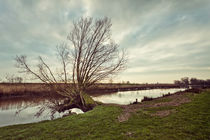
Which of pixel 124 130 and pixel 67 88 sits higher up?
pixel 67 88

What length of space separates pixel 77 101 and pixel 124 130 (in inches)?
402

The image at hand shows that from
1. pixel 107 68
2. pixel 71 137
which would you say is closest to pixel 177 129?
pixel 71 137

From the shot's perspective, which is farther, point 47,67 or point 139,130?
point 47,67

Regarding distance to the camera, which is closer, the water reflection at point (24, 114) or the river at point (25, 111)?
the water reflection at point (24, 114)

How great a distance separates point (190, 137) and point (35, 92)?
34.0 metres

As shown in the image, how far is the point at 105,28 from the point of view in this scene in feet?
50.1

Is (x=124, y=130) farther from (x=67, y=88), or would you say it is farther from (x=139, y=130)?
(x=67, y=88)

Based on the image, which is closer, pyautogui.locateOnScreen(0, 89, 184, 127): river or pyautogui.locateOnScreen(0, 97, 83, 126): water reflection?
pyautogui.locateOnScreen(0, 97, 83, 126): water reflection

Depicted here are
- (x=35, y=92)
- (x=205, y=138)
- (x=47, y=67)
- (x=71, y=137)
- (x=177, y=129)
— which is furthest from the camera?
(x=35, y=92)

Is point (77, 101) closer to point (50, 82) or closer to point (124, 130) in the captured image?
point (50, 82)

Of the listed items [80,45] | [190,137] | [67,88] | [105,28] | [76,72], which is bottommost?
[190,137]

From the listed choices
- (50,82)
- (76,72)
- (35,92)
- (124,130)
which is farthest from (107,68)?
(35,92)

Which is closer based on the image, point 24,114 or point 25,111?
point 24,114

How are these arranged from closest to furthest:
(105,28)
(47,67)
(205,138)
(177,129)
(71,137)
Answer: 1. (205,138)
2. (177,129)
3. (71,137)
4. (47,67)
5. (105,28)
